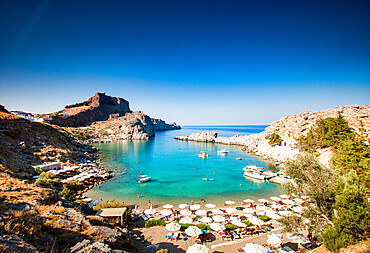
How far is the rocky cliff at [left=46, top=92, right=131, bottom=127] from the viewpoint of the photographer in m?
124

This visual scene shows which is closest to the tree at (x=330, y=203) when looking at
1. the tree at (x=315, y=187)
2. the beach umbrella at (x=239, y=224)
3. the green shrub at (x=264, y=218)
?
the tree at (x=315, y=187)

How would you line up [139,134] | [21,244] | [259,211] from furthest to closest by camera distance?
[139,134] < [259,211] < [21,244]

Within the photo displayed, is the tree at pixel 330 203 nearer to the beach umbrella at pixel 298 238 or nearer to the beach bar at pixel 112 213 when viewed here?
the beach umbrella at pixel 298 238

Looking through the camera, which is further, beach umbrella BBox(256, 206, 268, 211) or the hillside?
the hillside

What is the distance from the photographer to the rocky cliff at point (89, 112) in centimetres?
12382

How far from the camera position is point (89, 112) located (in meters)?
152

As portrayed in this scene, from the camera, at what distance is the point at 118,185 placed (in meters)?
30.6

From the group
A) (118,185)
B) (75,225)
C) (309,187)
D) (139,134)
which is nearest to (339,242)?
(309,187)

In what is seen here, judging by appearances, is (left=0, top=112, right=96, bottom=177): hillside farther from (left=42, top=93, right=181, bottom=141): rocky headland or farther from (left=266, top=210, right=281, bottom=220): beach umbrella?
(left=42, top=93, right=181, bottom=141): rocky headland

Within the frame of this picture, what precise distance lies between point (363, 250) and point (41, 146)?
51.1 m

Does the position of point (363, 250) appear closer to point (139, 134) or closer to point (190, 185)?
point (190, 185)

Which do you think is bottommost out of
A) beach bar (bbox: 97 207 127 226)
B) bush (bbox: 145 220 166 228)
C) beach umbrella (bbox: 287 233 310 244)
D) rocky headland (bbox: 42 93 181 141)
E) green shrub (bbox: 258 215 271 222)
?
green shrub (bbox: 258 215 271 222)

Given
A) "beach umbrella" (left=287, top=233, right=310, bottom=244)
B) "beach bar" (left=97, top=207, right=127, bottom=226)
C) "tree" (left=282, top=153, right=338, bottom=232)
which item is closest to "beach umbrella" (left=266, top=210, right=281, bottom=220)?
"beach umbrella" (left=287, top=233, right=310, bottom=244)

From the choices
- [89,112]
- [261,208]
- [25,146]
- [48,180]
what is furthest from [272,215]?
[89,112]
